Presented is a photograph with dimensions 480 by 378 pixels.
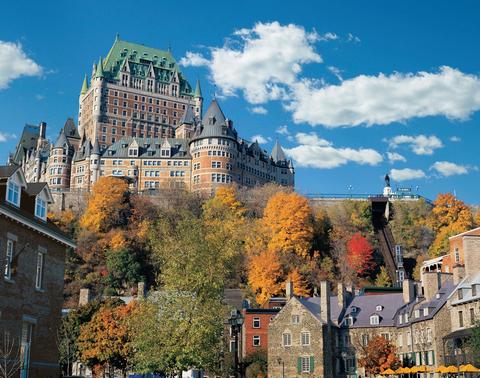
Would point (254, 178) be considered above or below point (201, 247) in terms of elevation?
above

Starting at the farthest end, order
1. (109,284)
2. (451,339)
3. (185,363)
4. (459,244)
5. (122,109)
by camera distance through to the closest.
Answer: (122,109), (109,284), (459,244), (451,339), (185,363)

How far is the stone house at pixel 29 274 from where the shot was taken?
31.4m

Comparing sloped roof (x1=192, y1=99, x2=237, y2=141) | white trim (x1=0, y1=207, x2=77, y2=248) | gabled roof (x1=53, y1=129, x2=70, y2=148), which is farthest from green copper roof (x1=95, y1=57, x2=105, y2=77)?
white trim (x1=0, y1=207, x2=77, y2=248)

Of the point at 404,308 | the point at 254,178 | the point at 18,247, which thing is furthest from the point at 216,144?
the point at 18,247

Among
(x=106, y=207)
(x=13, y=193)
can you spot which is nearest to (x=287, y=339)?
(x=13, y=193)

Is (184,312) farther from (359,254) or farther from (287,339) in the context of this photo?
(359,254)

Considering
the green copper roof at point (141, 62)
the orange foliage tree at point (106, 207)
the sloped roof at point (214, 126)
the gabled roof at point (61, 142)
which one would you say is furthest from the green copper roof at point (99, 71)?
the orange foliage tree at point (106, 207)

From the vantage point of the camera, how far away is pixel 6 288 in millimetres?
31125

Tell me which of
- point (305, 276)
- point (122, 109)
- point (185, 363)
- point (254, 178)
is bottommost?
point (185, 363)

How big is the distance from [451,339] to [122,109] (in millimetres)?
108104

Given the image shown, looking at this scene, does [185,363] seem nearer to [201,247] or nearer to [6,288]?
[201,247]

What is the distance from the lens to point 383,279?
308 feet

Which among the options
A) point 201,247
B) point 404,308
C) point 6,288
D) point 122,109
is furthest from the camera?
point 122,109

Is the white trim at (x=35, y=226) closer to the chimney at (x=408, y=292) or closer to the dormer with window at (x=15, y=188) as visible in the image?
the dormer with window at (x=15, y=188)
